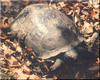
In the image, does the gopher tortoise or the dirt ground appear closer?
the dirt ground

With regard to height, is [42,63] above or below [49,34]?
below

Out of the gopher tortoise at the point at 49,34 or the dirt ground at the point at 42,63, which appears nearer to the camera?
the dirt ground at the point at 42,63

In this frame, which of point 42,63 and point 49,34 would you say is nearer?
point 49,34

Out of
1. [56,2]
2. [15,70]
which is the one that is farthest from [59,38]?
[56,2]

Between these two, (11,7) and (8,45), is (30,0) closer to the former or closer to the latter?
(11,7)
